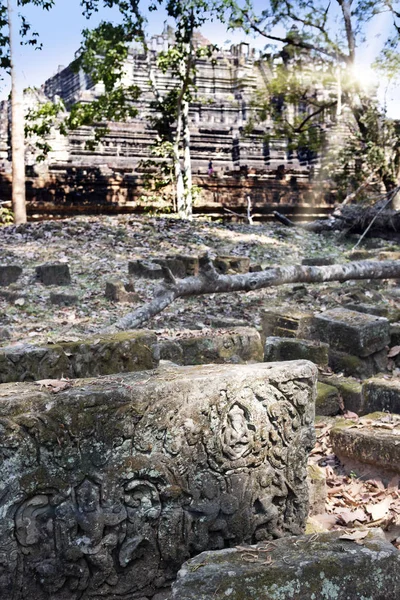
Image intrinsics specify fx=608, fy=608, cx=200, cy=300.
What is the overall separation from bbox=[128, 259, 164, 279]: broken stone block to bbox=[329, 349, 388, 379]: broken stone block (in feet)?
14.5

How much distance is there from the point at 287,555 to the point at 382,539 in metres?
0.41

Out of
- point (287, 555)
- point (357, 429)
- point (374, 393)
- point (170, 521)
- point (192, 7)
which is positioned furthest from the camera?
point (192, 7)

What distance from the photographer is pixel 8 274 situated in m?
8.78

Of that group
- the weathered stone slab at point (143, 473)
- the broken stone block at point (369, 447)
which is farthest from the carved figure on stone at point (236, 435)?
the broken stone block at point (369, 447)

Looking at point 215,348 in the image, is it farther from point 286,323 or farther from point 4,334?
point 4,334

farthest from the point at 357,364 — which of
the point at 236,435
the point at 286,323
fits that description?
the point at 236,435

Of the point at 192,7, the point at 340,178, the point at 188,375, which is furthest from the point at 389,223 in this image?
the point at 188,375

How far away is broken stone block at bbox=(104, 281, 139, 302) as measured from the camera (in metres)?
8.29

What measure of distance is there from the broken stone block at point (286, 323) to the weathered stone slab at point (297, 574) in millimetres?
3482

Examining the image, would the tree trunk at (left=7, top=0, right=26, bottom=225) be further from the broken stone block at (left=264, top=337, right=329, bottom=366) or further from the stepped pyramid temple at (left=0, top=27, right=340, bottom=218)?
the broken stone block at (left=264, top=337, right=329, bottom=366)

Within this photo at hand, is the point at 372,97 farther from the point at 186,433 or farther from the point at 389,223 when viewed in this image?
the point at 186,433

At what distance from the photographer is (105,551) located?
246cm

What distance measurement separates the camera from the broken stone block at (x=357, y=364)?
5.29 metres

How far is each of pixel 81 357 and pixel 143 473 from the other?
4.51 feet
